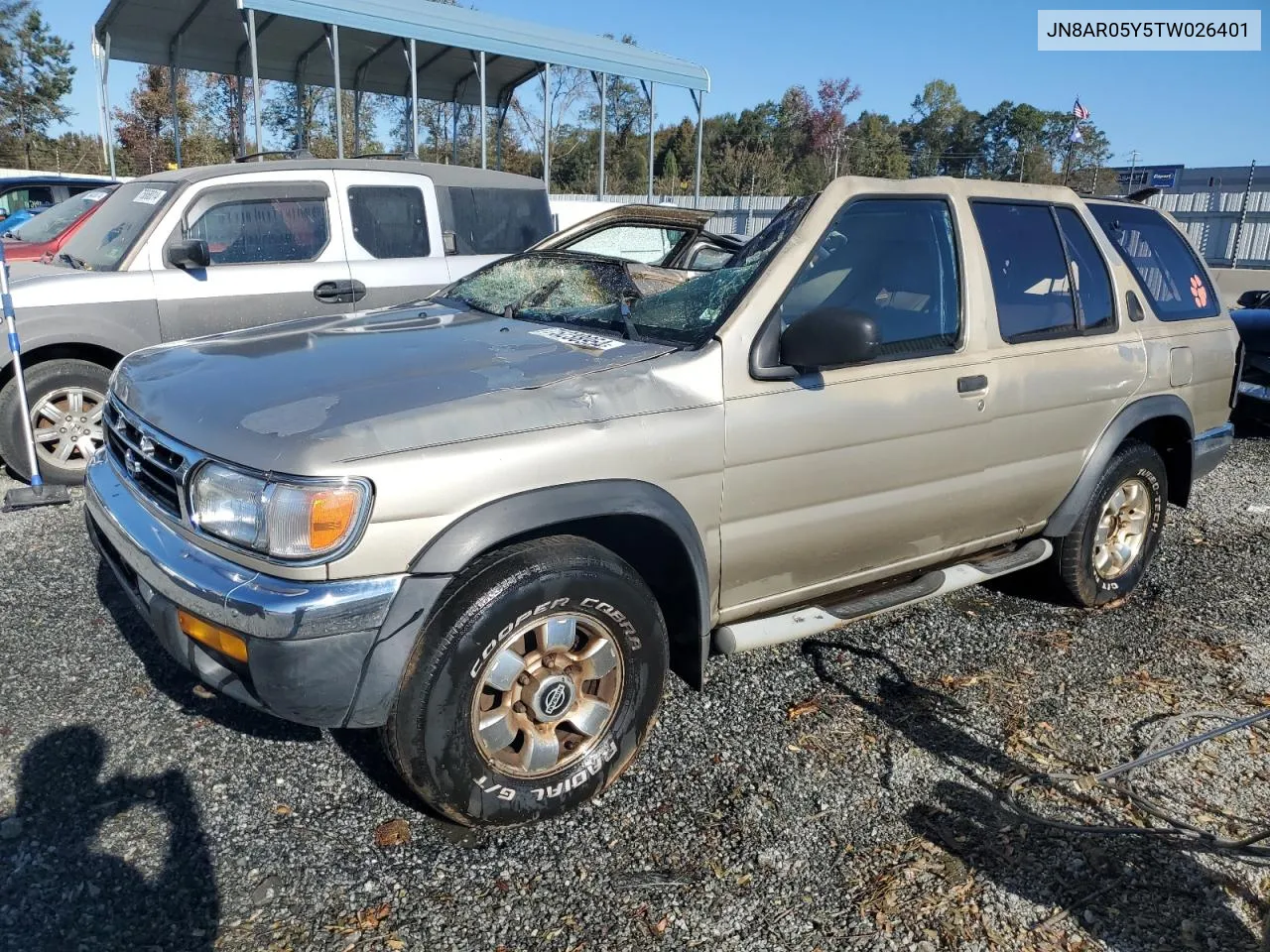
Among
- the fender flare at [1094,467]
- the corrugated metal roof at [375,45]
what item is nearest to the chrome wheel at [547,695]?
the fender flare at [1094,467]

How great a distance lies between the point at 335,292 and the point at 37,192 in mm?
11300

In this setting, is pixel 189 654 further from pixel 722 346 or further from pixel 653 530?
pixel 722 346

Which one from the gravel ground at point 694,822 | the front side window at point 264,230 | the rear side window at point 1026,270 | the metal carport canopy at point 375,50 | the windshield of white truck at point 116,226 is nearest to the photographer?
the gravel ground at point 694,822

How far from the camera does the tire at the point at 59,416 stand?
215 inches

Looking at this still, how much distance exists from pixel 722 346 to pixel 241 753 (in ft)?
6.61

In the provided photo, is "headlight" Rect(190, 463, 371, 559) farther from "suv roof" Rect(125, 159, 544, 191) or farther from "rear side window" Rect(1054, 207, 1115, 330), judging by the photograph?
"suv roof" Rect(125, 159, 544, 191)

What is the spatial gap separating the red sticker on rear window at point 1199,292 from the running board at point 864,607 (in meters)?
1.63

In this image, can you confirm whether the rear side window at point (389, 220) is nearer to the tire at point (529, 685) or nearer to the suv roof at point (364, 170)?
the suv roof at point (364, 170)

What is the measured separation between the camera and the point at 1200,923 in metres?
2.37

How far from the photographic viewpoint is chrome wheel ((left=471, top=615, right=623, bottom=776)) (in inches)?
101

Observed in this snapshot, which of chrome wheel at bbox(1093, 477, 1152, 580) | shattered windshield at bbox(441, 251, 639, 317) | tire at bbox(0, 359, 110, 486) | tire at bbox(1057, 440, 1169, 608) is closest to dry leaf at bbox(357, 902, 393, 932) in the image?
shattered windshield at bbox(441, 251, 639, 317)

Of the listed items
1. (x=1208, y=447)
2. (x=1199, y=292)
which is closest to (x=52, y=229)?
(x=1199, y=292)

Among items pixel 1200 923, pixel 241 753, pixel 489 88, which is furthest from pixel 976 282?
pixel 489 88

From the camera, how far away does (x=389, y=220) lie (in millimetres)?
6730
